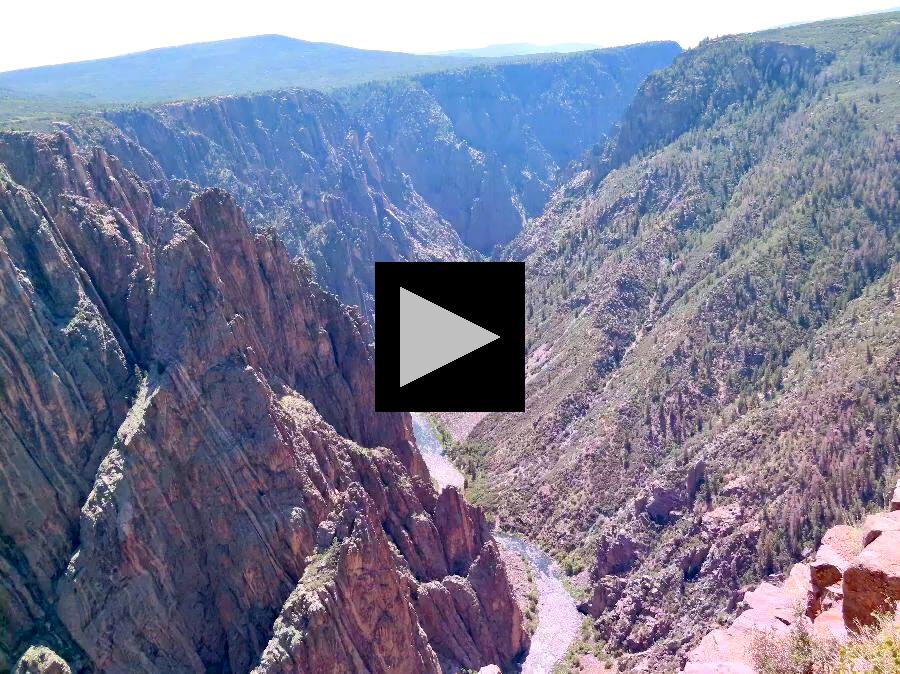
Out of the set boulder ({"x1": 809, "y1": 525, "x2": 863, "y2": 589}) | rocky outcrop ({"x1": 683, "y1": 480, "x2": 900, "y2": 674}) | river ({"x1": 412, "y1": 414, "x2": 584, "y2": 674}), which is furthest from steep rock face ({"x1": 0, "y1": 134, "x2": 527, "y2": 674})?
boulder ({"x1": 809, "y1": 525, "x2": 863, "y2": 589})

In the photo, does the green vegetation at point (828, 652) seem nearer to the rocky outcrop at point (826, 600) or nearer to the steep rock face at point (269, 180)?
the rocky outcrop at point (826, 600)

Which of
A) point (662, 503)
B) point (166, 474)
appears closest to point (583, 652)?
point (662, 503)

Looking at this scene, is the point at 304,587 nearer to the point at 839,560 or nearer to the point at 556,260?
the point at 839,560

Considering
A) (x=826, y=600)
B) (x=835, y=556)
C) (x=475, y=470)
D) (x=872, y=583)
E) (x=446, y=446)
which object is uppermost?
(x=872, y=583)

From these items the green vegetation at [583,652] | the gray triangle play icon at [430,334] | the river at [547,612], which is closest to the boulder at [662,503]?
the river at [547,612]

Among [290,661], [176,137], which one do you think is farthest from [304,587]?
[176,137]
